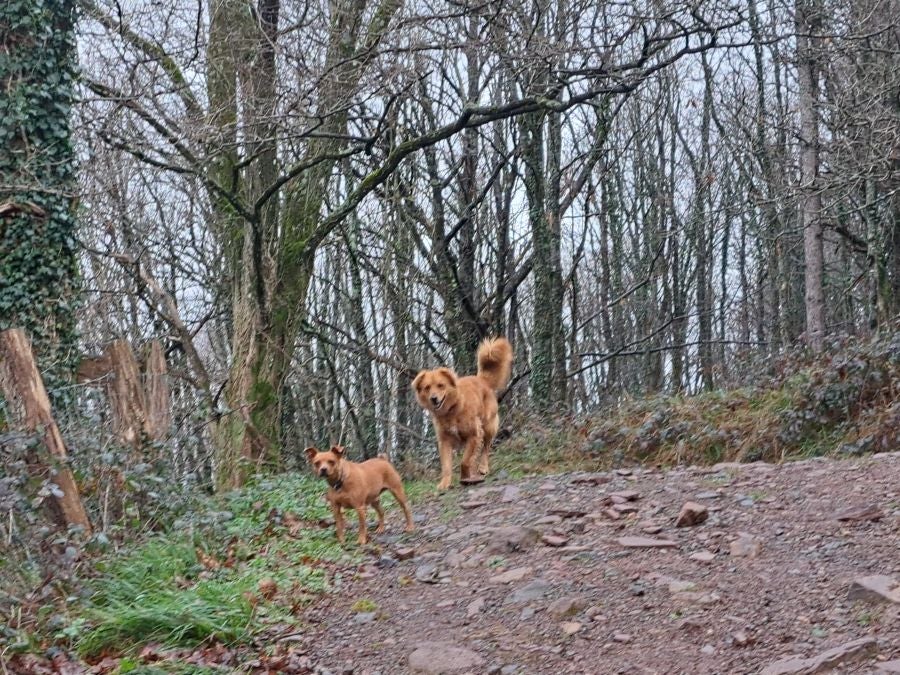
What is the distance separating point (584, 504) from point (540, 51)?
18.4 feet

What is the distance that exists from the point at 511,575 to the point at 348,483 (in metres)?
2.01

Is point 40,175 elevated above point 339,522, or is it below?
above

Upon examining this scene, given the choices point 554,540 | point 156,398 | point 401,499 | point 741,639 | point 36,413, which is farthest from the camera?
point 156,398

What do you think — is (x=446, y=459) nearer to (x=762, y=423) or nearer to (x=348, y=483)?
(x=348, y=483)

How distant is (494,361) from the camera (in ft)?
37.0

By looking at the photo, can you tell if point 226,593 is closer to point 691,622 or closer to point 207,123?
point 691,622

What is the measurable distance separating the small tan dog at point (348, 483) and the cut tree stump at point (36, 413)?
1.92 m

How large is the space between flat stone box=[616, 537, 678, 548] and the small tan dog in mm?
2235

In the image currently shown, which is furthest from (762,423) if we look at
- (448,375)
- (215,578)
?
(215,578)

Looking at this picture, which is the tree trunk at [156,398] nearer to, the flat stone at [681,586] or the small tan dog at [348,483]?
the small tan dog at [348,483]

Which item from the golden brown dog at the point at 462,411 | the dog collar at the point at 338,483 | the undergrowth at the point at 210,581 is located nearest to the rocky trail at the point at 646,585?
the undergrowth at the point at 210,581

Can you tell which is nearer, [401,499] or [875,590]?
[875,590]

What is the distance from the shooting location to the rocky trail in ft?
16.6

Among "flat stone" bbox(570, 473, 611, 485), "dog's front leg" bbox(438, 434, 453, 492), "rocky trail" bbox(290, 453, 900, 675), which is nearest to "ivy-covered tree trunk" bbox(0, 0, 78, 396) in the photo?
"dog's front leg" bbox(438, 434, 453, 492)
